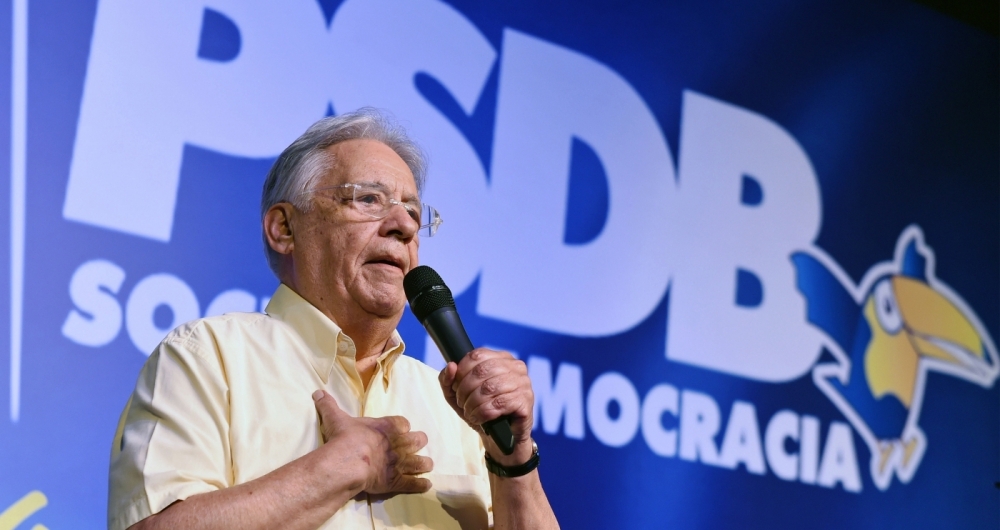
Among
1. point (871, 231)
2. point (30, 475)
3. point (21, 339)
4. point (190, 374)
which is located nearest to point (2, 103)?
point (21, 339)

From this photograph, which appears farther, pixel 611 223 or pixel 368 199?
pixel 611 223

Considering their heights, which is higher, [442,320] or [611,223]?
[611,223]

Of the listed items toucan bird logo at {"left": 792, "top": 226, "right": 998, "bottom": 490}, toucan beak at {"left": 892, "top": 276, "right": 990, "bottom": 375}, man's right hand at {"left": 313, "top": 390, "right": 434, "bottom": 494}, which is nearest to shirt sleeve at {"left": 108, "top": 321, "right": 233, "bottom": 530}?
man's right hand at {"left": 313, "top": 390, "right": 434, "bottom": 494}

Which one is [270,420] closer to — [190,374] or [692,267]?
[190,374]

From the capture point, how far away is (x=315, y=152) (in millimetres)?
2004

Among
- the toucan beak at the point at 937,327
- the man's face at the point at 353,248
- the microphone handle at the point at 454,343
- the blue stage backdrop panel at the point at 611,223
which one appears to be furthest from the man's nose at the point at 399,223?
the toucan beak at the point at 937,327

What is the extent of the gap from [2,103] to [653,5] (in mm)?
2090

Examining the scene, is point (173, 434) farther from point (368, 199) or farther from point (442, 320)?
point (368, 199)

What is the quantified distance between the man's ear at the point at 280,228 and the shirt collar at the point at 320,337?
0.12 metres

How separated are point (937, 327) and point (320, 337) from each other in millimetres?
2809

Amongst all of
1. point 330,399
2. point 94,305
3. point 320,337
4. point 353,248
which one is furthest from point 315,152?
point 94,305

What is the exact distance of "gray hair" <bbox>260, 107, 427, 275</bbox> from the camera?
1982 mm

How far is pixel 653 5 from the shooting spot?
3533 millimetres

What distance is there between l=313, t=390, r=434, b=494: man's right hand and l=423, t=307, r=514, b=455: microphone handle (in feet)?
0.56
